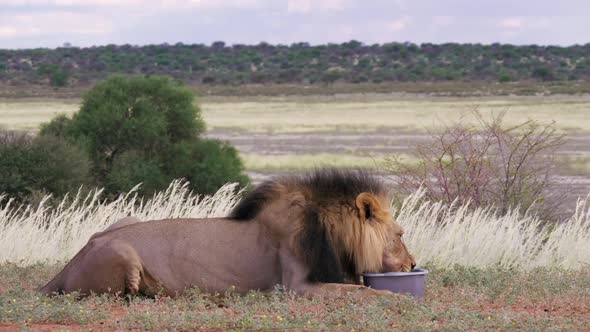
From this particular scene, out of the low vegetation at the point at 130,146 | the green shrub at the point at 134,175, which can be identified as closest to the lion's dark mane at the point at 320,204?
the low vegetation at the point at 130,146

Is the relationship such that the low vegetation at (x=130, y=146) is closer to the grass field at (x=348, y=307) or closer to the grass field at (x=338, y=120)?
the grass field at (x=338, y=120)

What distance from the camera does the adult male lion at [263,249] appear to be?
28.5ft

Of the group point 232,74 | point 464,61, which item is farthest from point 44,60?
point 464,61

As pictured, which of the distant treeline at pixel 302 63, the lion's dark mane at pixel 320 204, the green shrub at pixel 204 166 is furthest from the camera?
the distant treeline at pixel 302 63

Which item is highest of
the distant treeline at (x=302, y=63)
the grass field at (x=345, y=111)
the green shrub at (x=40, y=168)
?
the green shrub at (x=40, y=168)

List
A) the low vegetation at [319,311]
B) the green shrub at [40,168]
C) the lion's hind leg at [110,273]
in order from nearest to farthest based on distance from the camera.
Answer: the low vegetation at [319,311] < the lion's hind leg at [110,273] < the green shrub at [40,168]

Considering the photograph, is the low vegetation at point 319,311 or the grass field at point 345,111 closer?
the low vegetation at point 319,311

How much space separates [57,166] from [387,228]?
13078 millimetres

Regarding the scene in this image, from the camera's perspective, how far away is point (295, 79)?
347 feet

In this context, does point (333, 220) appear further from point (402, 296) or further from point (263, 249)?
point (402, 296)

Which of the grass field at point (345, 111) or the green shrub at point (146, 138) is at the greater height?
A: the green shrub at point (146, 138)

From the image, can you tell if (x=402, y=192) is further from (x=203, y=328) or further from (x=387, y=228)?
(x=203, y=328)

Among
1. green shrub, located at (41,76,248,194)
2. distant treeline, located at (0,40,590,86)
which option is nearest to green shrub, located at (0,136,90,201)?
green shrub, located at (41,76,248,194)

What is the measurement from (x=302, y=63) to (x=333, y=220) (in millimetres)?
114310
